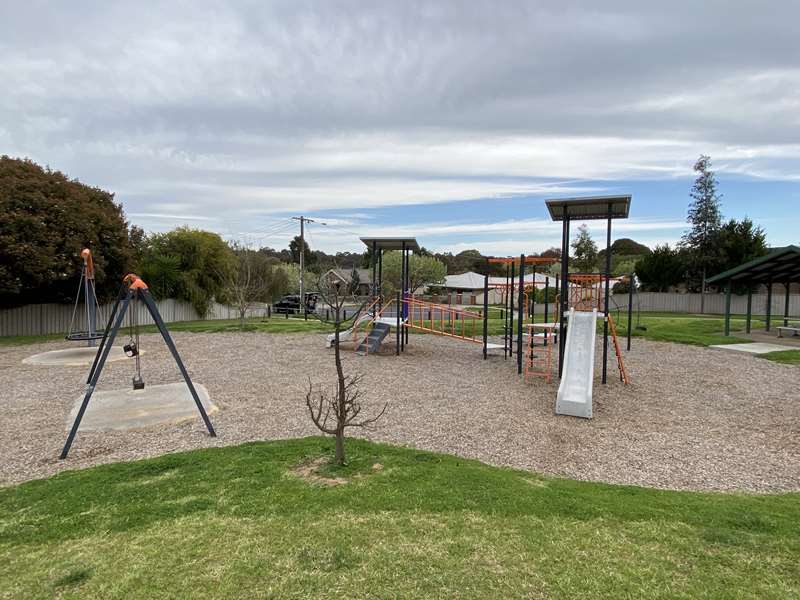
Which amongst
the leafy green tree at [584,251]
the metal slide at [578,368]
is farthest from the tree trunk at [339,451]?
the leafy green tree at [584,251]

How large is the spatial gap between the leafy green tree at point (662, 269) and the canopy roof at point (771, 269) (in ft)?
71.1

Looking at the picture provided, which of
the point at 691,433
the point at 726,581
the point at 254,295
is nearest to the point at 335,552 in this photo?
the point at 726,581

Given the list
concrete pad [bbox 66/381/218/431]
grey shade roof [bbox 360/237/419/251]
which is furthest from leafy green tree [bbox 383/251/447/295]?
concrete pad [bbox 66/381/218/431]

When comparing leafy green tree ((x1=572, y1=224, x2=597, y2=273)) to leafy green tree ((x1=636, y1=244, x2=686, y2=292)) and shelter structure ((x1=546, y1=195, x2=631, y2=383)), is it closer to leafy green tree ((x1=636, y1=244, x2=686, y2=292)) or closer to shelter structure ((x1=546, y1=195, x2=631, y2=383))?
leafy green tree ((x1=636, y1=244, x2=686, y2=292))

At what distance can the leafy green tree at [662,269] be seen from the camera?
41156 millimetres

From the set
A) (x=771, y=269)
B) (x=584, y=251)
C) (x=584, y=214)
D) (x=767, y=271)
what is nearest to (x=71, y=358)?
(x=584, y=214)

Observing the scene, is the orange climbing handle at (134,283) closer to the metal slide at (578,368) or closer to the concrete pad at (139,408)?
the concrete pad at (139,408)

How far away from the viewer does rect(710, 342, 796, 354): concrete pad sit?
14.7 meters

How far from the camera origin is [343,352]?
1441cm

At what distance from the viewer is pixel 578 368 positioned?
29.6 feet

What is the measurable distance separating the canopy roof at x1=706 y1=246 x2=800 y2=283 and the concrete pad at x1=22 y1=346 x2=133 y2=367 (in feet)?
67.0

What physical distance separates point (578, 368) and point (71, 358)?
12382 mm

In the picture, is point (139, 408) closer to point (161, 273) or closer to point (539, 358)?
point (539, 358)

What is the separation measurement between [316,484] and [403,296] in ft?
33.1
